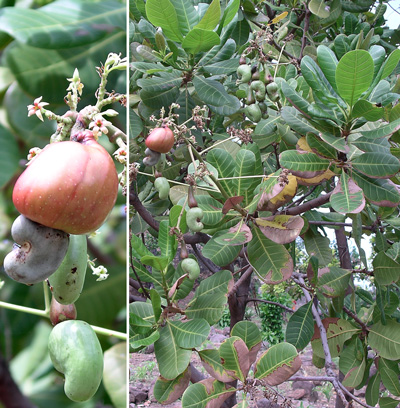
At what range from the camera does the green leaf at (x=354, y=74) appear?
0.98m

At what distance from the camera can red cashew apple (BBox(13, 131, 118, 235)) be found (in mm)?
362

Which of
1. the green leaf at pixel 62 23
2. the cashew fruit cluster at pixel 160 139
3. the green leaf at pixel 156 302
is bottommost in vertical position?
the green leaf at pixel 156 302

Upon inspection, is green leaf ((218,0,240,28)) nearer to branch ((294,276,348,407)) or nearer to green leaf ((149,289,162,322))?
green leaf ((149,289,162,322))

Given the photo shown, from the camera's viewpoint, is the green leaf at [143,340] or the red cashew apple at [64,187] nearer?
the red cashew apple at [64,187]

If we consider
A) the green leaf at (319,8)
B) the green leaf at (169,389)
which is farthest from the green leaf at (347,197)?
the green leaf at (319,8)

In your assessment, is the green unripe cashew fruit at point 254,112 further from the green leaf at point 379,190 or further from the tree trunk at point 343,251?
the tree trunk at point 343,251

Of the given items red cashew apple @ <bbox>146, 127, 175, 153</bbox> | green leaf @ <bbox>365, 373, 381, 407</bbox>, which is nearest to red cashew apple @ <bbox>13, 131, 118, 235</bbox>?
red cashew apple @ <bbox>146, 127, 175, 153</bbox>

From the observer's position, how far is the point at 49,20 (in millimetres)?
460

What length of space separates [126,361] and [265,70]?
1122mm

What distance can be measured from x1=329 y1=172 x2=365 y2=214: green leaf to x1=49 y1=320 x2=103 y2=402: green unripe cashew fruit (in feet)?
2.43

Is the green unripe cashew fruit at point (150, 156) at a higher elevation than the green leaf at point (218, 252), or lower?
higher

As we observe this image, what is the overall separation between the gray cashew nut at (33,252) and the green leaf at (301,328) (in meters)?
1.22

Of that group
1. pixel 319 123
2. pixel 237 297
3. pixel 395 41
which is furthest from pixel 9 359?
pixel 395 41

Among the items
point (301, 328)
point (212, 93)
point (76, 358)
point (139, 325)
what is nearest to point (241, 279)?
point (301, 328)
